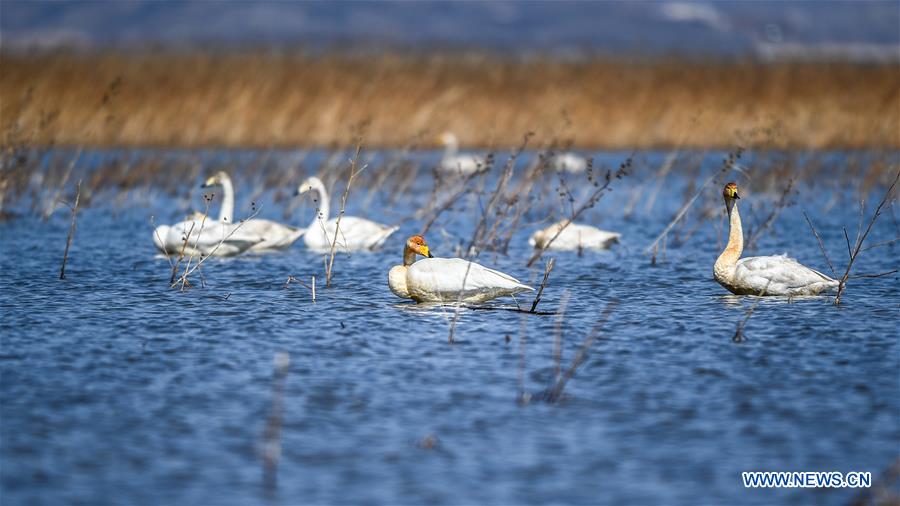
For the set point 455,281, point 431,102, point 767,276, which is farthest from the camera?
point 431,102

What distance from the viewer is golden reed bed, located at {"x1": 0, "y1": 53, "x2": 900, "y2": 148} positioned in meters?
19.8

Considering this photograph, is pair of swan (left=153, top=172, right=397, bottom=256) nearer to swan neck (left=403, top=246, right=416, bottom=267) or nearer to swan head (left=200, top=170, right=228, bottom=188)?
swan head (left=200, top=170, right=228, bottom=188)

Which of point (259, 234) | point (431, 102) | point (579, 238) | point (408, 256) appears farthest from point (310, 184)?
point (431, 102)

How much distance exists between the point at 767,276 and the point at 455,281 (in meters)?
2.31

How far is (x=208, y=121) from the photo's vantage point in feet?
65.9

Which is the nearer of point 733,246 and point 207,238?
point 733,246

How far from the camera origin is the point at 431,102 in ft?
70.8

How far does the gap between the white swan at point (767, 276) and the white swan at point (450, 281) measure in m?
1.66

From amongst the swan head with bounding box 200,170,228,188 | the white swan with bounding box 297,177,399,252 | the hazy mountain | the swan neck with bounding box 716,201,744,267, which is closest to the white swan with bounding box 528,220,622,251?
Result: the white swan with bounding box 297,177,399,252

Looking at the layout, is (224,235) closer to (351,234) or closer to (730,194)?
(351,234)

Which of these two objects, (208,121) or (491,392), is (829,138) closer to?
(208,121)

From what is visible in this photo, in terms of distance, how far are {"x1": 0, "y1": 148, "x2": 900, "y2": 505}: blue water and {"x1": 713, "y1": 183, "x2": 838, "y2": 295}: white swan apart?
0.21 m

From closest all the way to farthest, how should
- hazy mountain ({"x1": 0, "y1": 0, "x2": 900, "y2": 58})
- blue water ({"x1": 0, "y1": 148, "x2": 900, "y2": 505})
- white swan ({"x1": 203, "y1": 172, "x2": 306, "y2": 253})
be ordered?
blue water ({"x1": 0, "y1": 148, "x2": 900, "y2": 505}) → white swan ({"x1": 203, "y1": 172, "x2": 306, "y2": 253}) → hazy mountain ({"x1": 0, "y1": 0, "x2": 900, "y2": 58})

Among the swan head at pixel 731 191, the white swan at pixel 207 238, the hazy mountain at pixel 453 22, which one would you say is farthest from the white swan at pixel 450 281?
the hazy mountain at pixel 453 22
